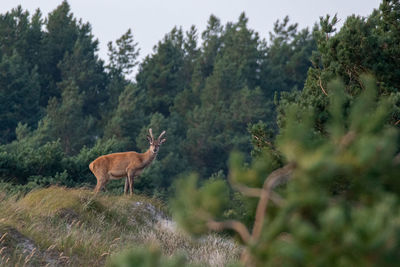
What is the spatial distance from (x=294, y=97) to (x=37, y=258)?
6138 millimetres

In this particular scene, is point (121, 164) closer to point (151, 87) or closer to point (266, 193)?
point (266, 193)

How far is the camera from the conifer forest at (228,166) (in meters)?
1.72

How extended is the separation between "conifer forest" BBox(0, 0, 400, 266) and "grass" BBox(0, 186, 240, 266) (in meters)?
0.04

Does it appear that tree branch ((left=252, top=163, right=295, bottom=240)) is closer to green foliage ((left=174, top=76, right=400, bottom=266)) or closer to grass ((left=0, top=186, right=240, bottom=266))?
green foliage ((left=174, top=76, right=400, bottom=266))

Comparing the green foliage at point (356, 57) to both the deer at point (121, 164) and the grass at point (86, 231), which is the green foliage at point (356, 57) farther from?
the deer at point (121, 164)

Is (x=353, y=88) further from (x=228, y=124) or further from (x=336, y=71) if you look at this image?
(x=228, y=124)

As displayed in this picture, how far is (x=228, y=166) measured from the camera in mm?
16531

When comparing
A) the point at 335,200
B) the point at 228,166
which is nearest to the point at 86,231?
the point at 228,166

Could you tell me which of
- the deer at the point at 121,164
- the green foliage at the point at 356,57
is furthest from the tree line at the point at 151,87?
the green foliage at the point at 356,57

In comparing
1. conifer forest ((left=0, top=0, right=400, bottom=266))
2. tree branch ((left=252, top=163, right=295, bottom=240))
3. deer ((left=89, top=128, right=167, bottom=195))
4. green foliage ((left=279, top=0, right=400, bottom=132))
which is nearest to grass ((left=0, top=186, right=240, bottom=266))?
conifer forest ((left=0, top=0, right=400, bottom=266))

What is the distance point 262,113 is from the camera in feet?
132

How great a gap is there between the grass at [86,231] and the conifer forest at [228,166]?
35 millimetres

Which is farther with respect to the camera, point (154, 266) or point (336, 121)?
point (336, 121)

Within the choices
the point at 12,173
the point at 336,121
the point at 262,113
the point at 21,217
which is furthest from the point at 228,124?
the point at 336,121
